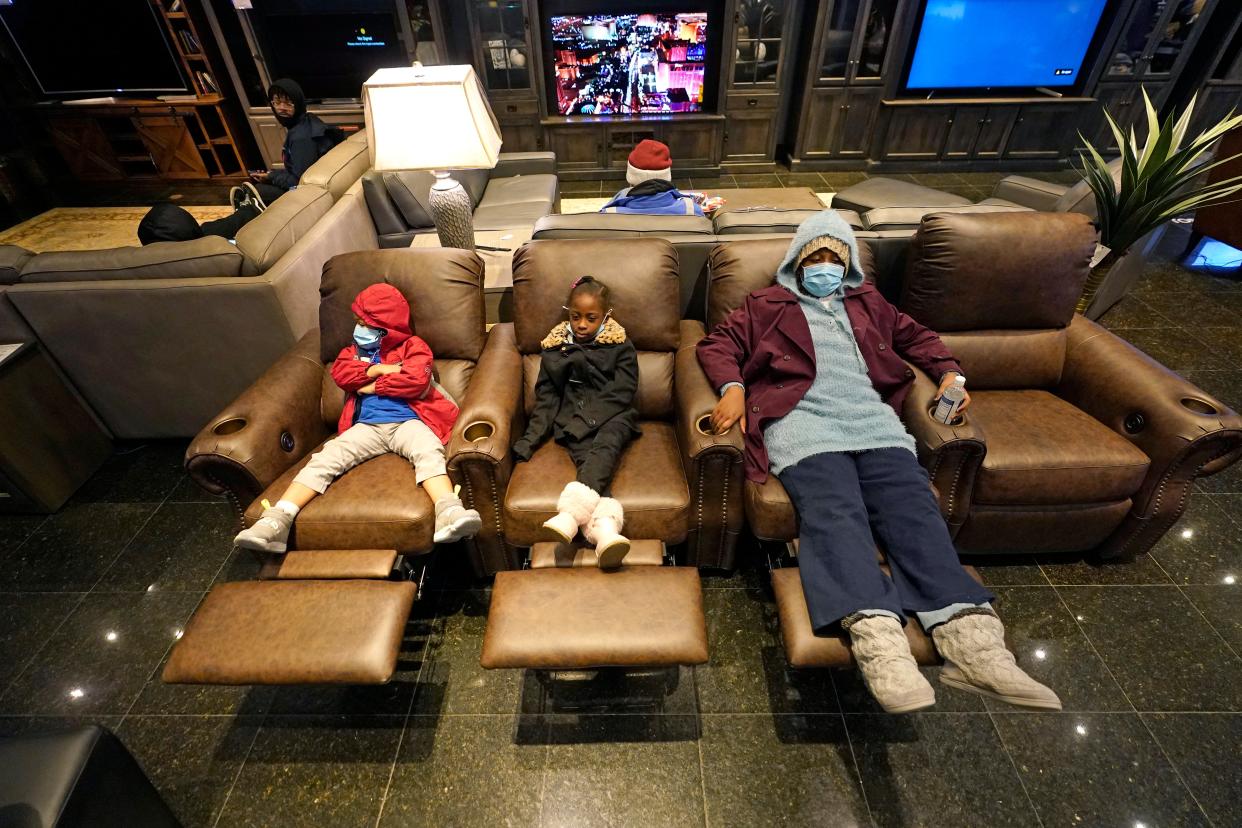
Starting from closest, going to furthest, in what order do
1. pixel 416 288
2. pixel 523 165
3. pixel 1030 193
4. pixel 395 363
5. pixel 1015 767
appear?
pixel 1015 767, pixel 395 363, pixel 416 288, pixel 1030 193, pixel 523 165

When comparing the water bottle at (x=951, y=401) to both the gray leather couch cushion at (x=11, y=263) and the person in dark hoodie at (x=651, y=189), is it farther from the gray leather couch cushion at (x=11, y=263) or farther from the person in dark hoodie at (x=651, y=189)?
the gray leather couch cushion at (x=11, y=263)

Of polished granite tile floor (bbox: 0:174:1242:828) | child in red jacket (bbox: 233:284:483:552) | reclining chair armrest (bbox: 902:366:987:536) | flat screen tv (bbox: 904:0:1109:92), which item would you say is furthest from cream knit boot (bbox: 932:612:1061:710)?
flat screen tv (bbox: 904:0:1109:92)

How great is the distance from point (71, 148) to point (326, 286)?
6.03 metres

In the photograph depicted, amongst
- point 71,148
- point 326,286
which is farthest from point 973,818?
point 71,148

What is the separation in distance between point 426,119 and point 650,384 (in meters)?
1.43

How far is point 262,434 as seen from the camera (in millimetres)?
1958

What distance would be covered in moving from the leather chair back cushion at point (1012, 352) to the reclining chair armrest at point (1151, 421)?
61mm

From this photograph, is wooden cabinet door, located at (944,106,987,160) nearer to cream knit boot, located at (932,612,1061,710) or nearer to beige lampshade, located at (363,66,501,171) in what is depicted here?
beige lampshade, located at (363,66,501,171)

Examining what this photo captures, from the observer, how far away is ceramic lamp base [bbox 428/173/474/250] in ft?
8.41

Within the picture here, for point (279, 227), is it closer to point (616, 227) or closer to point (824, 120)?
point (616, 227)

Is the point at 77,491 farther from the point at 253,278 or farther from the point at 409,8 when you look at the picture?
the point at 409,8

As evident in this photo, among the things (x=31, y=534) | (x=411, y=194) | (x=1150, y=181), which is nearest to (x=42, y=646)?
(x=31, y=534)

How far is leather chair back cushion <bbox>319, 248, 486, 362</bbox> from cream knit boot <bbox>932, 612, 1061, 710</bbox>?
2007 mm

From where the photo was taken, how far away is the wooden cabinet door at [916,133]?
576cm
